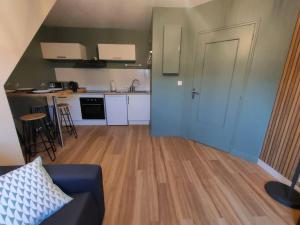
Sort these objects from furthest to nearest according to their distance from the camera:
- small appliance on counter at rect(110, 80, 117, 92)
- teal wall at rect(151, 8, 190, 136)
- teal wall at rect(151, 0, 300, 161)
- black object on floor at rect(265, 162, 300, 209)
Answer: small appliance on counter at rect(110, 80, 117, 92) → teal wall at rect(151, 8, 190, 136) → teal wall at rect(151, 0, 300, 161) → black object on floor at rect(265, 162, 300, 209)

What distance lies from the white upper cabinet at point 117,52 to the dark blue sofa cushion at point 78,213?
3.36 metres

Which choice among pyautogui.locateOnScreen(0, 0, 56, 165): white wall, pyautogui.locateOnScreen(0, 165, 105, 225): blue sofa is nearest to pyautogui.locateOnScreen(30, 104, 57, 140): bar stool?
pyautogui.locateOnScreen(0, 0, 56, 165): white wall

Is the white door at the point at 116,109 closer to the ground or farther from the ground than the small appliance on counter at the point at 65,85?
closer to the ground

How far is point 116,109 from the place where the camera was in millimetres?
3822

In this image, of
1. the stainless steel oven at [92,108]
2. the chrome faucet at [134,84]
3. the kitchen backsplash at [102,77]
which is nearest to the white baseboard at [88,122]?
the stainless steel oven at [92,108]

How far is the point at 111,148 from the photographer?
2828 millimetres

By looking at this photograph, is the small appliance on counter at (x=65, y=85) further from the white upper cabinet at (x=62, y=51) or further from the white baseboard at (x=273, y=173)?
the white baseboard at (x=273, y=173)

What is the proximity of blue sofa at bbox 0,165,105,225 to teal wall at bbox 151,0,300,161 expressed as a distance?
214 cm

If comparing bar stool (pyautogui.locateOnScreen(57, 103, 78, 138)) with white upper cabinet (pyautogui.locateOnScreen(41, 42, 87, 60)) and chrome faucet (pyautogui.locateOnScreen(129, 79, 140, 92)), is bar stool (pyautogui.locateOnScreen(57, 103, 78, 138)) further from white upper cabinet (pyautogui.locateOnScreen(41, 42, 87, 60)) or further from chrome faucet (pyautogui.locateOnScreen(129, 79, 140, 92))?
chrome faucet (pyautogui.locateOnScreen(129, 79, 140, 92))

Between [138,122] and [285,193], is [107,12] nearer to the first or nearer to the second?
[138,122]

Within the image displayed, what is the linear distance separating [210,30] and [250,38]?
0.65m

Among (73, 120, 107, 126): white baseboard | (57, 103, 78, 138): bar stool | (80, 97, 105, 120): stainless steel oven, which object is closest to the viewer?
(57, 103, 78, 138): bar stool

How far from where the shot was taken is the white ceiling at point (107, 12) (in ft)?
8.44

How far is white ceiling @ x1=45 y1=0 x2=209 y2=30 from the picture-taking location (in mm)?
2572
